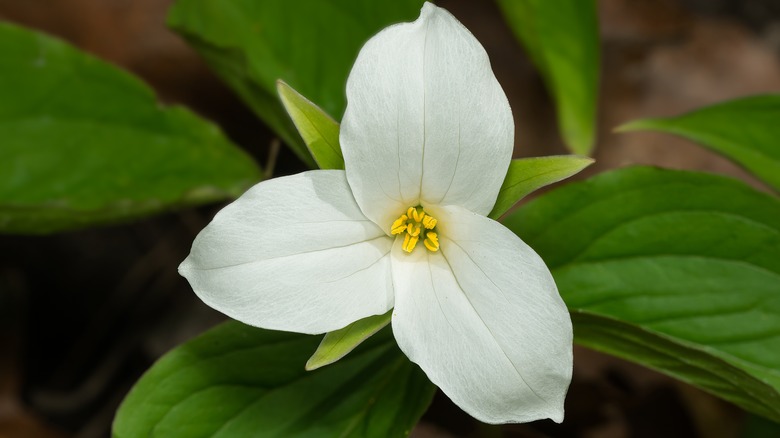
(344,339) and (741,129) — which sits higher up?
(741,129)

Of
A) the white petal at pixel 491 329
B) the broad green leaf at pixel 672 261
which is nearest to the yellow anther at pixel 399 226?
the white petal at pixel 491 329

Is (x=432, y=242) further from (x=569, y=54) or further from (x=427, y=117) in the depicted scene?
(x=569, y=54)

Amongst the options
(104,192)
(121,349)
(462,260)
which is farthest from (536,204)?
(121,349)

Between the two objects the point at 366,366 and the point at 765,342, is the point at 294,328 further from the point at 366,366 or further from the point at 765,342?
the point at 765,342

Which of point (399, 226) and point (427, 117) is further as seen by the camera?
point (399, 226)

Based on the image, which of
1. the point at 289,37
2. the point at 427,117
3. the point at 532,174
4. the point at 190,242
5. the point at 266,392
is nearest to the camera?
the point at 427,117

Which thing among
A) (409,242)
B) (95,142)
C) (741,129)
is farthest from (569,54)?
(95,142)

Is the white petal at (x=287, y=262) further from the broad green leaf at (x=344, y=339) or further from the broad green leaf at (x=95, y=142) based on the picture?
the broad green leaf at (x=95, y=142)
